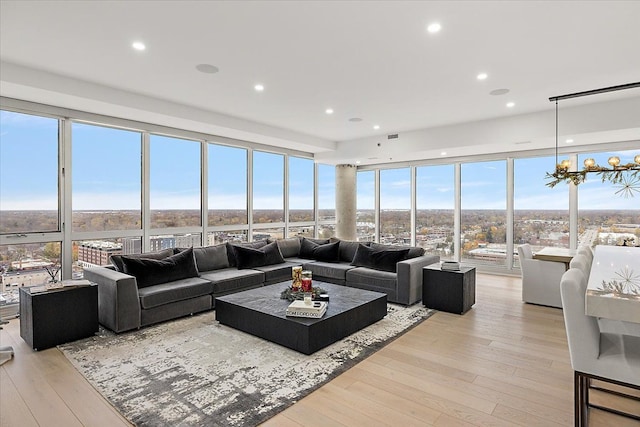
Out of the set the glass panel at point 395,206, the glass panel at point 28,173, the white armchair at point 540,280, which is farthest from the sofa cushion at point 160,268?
the glass panel at point 395,206

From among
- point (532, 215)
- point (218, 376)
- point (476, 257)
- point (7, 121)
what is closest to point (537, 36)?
point (218, 376)

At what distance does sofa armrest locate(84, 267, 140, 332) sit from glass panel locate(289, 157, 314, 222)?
4.52 m

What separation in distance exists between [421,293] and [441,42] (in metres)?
3.32

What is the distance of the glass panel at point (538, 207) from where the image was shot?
21.6ft

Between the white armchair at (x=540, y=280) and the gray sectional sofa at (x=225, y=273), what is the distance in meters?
1.27

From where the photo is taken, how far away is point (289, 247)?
643 cm

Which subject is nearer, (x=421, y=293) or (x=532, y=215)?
(x=421, y=293)

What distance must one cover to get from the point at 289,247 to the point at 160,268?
2543mm

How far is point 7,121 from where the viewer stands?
14.0ft

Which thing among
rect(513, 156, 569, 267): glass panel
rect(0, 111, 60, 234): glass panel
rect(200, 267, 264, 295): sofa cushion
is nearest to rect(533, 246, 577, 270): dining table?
rect(513, 156, 569, 267): glass panel

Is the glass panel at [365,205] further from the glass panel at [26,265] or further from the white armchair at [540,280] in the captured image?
the glass panel at [26,265]

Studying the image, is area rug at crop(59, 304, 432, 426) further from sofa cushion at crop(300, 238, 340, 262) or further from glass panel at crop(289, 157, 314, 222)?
glass panel at crop(289, 157, 314, 222)

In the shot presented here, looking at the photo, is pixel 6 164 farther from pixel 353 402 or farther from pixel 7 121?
pixel 353 402

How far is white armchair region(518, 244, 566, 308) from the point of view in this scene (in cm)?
473
